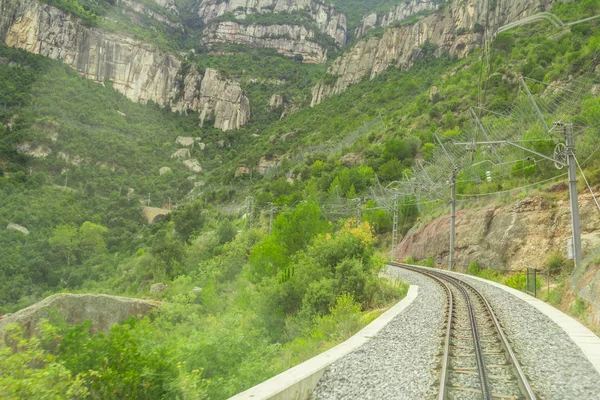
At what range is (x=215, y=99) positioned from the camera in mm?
148750

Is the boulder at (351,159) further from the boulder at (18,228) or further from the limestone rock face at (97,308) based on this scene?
the boulder at (18,228)

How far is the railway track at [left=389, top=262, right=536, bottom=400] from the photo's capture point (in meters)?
5.70

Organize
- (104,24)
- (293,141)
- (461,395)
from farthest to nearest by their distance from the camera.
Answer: (104,24)
(293,141)
(461,395)

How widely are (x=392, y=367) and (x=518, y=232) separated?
1817 cm

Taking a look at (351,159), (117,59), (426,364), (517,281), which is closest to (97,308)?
(426,364)

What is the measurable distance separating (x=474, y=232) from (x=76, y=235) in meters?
56.8

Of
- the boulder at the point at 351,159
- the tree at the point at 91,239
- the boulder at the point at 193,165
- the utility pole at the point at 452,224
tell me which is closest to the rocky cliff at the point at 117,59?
the boulder at the point at 193,165

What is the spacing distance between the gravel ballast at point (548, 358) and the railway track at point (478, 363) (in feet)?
0.71

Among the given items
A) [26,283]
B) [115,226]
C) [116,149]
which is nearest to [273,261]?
[26,283]

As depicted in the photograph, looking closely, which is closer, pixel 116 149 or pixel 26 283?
pixel 26 283

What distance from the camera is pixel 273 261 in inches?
821

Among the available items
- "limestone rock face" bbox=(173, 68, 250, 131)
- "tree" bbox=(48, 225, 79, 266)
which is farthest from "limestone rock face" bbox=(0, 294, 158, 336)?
"limestone rock face" bbox=(173, 68, 250, 131)

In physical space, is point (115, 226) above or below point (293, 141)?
below

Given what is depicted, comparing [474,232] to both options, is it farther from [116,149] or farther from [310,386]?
[116,149]
